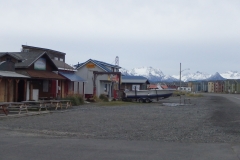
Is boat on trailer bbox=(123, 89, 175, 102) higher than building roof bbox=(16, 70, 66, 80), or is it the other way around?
building roof bbox=(16, 70, 66, 80)

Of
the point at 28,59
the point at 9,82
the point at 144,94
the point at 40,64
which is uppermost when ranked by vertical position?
the point at 28,59

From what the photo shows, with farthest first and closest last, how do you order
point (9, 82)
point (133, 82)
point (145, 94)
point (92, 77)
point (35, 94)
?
point (133, 82)
point (92, 77)
point (145, 94)
point (35, 94)
point (9, 82)

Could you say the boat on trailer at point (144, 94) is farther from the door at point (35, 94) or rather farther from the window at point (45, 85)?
the door at point (35, 94)

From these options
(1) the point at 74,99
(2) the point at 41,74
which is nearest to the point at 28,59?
(2) the point at 41,74

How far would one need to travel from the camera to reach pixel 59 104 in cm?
3297

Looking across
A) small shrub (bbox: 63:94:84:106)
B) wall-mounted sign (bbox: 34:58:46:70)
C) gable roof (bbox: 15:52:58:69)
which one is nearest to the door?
wall-mounted sign (bbox: 34:58:46:70)

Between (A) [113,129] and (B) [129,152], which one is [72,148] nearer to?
(B) [129,152]

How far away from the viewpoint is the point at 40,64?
3809 cm

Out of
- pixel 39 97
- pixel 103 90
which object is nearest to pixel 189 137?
pixel 39 97

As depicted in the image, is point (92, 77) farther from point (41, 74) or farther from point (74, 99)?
point (41, 74)

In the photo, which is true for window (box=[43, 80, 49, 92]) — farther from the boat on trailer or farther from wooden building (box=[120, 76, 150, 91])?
wooden building (box=[120, 76, 150, 91])

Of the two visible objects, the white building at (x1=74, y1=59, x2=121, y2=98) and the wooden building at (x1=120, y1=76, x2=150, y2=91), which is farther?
the wooden building at (x1=120, y1=76, x2=150, y2=91)

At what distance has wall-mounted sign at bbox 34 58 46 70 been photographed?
3731cm

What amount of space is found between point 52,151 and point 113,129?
655 centimetres
